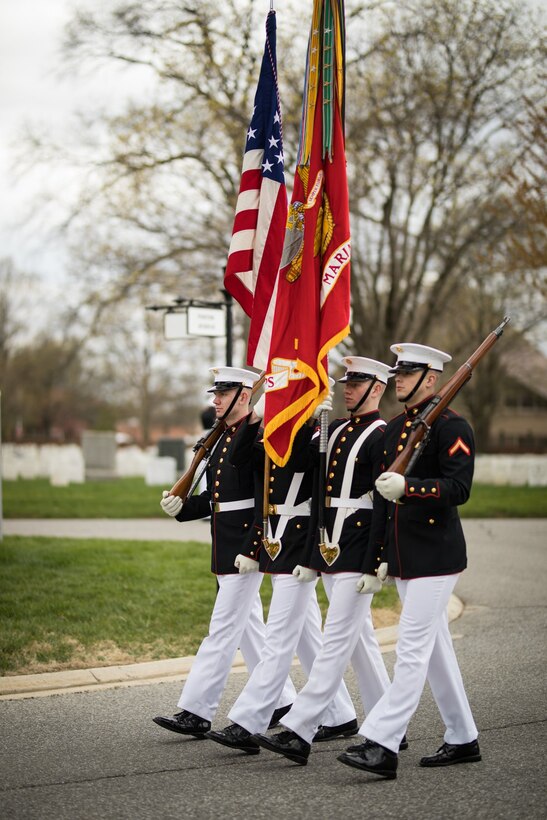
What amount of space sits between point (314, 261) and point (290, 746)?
267cm

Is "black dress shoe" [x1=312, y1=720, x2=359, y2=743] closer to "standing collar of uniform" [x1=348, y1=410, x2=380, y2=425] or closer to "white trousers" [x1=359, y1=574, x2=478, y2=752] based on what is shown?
"white trousers" [x1=359, y1=574, x2=478, y2=752]

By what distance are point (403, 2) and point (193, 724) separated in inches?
584

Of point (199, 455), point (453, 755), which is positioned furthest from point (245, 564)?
point (453, 755)

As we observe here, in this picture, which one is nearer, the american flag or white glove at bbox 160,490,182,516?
white glove at bbox 160,490,182,516

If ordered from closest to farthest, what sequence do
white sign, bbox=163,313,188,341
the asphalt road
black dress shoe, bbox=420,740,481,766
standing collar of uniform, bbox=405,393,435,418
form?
the asphalt road → black dress shoe, bbox=420,740,481,766 → standing collar of uniform, bbox=405,393,435,418 → white sign, bbox=163,313,188,341

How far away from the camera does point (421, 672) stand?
5.08m

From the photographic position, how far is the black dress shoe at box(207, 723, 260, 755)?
5383 millimetres

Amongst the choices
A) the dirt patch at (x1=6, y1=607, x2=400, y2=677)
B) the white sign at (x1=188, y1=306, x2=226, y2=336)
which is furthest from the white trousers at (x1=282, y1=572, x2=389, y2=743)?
the white sign at (x1=188, y1=306, x2=226, y2=336)

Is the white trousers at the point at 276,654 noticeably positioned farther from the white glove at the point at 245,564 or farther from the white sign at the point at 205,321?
the white sign at the point at 205,321

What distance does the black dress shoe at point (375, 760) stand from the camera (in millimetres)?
4918

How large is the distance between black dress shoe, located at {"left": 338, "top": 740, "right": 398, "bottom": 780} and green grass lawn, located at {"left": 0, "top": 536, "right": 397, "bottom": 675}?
2.80 meters

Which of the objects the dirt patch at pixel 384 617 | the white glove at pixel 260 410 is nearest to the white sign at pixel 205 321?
the dirt patch at pixel 384 617

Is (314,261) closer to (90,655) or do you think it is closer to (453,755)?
(453,755)

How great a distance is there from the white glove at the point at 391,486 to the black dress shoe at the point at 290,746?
1298mm
